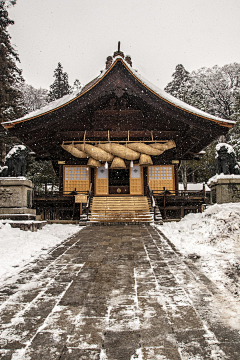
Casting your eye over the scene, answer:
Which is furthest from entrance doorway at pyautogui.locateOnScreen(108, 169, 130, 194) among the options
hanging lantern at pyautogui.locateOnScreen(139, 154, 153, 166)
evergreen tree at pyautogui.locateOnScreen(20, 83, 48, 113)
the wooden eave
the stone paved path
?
evergreen tree at pyautogui.locateOnScreen(20, 83, 48, 113)

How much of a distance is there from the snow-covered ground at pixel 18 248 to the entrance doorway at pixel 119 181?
8.63m

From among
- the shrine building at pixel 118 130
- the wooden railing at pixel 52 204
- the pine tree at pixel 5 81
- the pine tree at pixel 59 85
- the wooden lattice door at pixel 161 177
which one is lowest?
the wooden railing at pixel 52 204

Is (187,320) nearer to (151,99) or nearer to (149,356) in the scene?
(149,356)

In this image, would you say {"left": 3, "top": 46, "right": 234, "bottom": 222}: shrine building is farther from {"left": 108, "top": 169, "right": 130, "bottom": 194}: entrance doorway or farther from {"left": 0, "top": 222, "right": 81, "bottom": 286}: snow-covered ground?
{"left": 0, "top": 222, "right": 81, "bottom": 286}: snow-covered ground

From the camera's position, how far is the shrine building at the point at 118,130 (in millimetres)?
12062

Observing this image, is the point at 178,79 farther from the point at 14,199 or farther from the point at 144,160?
the point at 14,199

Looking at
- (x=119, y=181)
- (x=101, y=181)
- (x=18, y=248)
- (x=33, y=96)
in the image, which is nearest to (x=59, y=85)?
(x=33, y=96)

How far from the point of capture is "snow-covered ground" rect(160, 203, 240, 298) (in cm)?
355

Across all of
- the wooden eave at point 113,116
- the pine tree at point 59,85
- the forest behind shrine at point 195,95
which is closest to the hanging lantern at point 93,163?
the wooden eave at point 113,116

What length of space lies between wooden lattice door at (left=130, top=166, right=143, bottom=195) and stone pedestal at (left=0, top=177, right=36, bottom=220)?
25.4 feet

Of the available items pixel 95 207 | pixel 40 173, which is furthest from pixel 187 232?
pixel 40 173

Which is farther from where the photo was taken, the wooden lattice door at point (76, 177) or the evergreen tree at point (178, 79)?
the evergreen tree at point (178, 79)

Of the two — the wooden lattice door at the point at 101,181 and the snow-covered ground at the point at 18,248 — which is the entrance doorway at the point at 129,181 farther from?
the snow-covered ground at the point at 18,248

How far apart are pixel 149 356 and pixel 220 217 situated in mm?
5119
